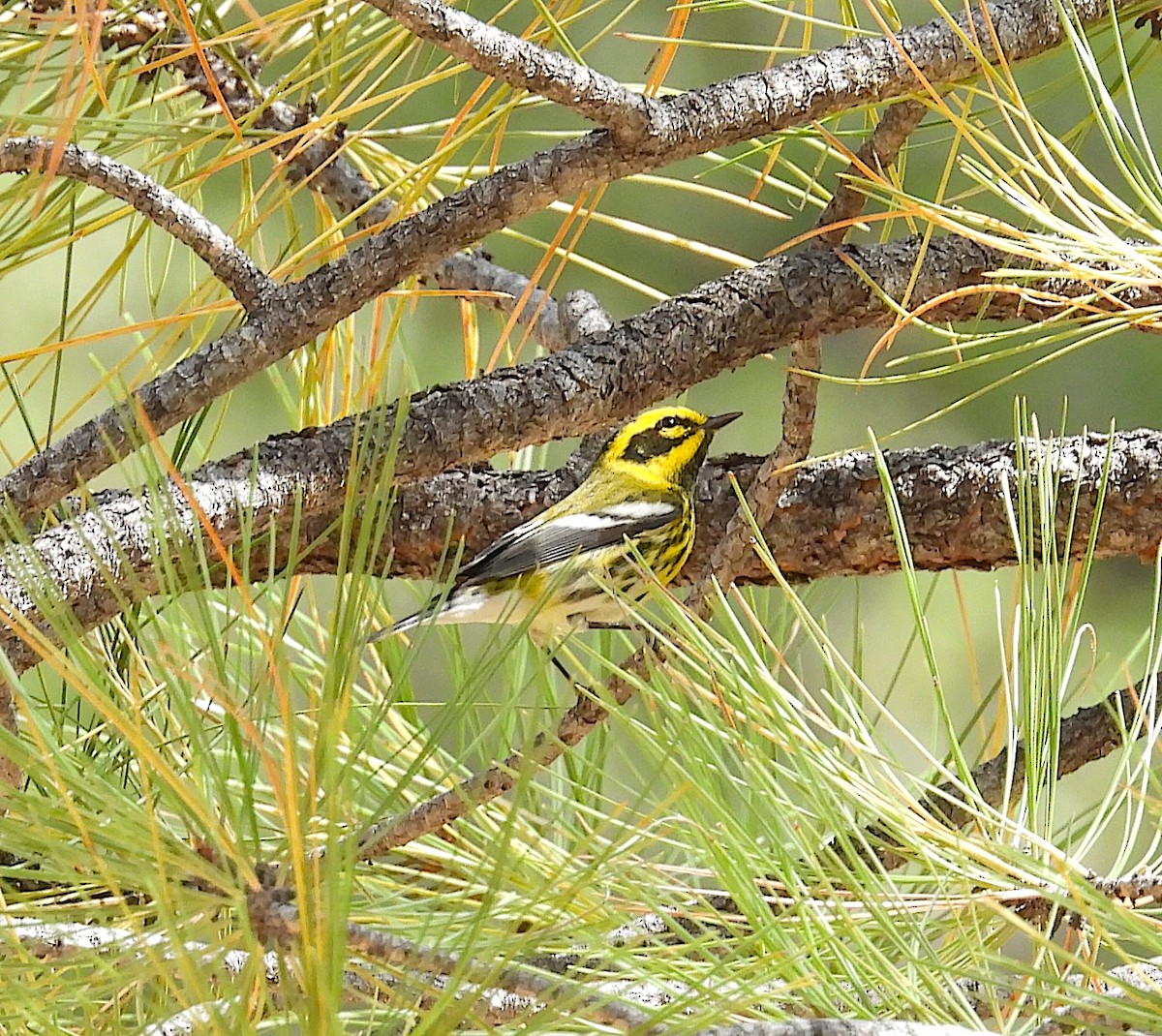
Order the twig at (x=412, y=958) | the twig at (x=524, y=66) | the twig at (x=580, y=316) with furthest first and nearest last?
the twig at (x=580, y=316) < the twig at (x=524, y=66) < the twig at (x=412, y=958)

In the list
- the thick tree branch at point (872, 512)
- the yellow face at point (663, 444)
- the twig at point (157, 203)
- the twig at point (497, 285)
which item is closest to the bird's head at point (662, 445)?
the yellow face at point (663, 444)

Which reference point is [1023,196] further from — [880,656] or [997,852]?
[880,656]

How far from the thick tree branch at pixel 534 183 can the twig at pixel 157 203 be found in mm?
20

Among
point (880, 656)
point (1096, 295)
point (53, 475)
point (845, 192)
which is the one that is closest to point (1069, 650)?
point (1096, 295)

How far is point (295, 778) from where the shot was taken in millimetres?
386

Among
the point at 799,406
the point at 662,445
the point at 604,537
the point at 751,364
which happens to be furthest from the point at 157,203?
the point at 751,364

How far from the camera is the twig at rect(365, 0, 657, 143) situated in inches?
19.2

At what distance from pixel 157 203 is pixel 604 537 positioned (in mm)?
456

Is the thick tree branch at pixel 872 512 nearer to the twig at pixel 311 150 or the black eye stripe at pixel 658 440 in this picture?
the twig at pixel 311 150

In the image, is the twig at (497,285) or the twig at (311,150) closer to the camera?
the twig at (311,150)

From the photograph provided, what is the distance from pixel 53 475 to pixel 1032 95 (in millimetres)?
508

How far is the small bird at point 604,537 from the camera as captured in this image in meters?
0.89

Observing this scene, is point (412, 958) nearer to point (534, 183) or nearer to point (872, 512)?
point (534, 183)

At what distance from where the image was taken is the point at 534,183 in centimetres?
57
